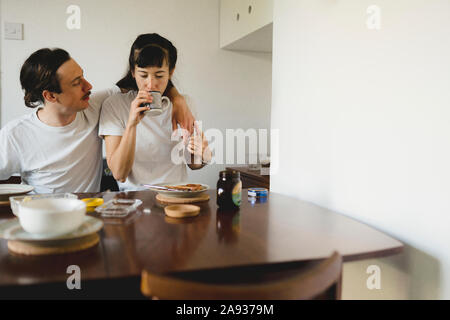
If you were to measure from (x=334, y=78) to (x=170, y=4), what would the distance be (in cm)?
211

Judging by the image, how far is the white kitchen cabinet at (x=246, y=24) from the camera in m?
2.43

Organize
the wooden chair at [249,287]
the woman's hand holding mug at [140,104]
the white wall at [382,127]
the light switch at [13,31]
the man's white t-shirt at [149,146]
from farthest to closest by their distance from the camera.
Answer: the light switch at [13,31], the man's white t-shirt at [149,146], the woman's hand holding mug at [140,104], the white wall at [382,127], the wooden chair at [249,287]

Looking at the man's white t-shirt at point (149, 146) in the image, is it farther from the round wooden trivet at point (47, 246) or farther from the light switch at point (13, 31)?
the light switch at point (13, 31)

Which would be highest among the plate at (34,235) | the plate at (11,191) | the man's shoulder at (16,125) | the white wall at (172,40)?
the white wall at (172,40)

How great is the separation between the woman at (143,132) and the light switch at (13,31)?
4.57 ft

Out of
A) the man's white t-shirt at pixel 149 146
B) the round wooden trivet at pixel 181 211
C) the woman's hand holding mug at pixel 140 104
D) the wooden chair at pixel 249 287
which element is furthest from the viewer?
the man's white t-shirt at pixel 149 146

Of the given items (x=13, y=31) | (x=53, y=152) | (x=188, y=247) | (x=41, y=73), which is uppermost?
(x=13, y=31)

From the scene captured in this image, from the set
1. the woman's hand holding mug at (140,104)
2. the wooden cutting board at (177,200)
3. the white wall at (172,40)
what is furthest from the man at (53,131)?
the white wall at (172,40)

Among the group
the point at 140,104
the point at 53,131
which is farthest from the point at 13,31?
the point at 140,104

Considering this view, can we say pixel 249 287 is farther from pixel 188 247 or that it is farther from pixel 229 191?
pixel 229 191

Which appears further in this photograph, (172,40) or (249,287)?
(172,40)

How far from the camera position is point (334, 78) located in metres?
1.33

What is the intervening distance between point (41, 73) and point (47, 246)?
3.58 feet

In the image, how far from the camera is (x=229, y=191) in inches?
44.8
